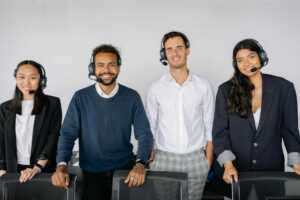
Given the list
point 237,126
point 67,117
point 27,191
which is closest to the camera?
point 27,191

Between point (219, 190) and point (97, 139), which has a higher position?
point (97, 139)

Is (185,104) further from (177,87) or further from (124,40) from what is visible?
(124,40)

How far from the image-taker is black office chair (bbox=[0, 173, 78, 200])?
4.55 ft

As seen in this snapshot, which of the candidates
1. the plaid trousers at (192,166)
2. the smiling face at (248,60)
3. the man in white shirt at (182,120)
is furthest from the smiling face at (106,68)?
the smiling face at (248,60)

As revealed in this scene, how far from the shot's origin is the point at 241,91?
196 cm

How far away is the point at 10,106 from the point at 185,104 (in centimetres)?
117

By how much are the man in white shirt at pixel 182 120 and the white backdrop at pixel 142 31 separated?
30.7 inches

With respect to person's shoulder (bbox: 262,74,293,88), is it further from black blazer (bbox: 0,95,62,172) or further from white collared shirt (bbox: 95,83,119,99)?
black blazer (bbox: 0,95,62,172)

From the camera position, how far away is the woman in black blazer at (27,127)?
211cm

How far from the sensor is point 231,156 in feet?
5.95

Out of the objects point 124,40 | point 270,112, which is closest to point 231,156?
point 270,112

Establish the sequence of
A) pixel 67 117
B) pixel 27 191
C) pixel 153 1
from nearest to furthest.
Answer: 1. pixel 27 191
2. pixel 67 117
3. pixel 153 1

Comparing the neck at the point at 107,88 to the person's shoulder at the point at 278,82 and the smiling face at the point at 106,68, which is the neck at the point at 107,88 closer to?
the smiling face at the point at 106,68

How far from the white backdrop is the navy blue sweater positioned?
1.02 m
